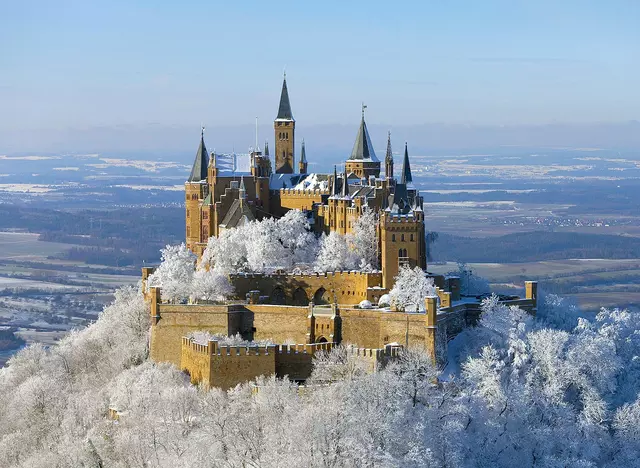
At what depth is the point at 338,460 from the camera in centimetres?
5494

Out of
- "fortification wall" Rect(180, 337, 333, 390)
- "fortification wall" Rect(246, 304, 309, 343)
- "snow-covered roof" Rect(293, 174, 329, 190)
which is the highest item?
"snow-covered roof" Rect(293, 174, 329, 190)

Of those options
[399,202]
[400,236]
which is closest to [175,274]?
[400,236]

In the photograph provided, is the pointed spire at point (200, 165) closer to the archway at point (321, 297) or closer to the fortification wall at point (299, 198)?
the fortification wall at point (299, 198)

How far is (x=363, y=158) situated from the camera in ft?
270

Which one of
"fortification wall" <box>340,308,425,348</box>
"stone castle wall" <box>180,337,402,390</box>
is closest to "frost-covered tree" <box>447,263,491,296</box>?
"fortification wall" <box>340,308,425,348</box>

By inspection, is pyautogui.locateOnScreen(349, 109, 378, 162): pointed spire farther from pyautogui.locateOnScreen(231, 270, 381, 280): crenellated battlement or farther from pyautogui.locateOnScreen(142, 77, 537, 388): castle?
pyautogui.locateOnScreen(231, 270, 381, 280): crenellated battlement

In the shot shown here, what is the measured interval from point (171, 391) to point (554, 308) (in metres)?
23.0

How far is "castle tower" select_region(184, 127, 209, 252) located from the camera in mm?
81938

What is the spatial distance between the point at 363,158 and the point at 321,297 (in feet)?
40.4

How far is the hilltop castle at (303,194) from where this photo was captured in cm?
7219

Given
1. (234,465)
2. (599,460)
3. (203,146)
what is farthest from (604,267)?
(234,465)

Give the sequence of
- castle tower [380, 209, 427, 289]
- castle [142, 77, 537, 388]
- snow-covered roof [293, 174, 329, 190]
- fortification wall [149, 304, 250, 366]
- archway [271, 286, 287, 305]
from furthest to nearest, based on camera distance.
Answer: snow-covered roof [293, 174, 329, 190]
archway [271, 286, 287, 305]
castle tower [380, 209, 427, 289]
fortification wall [149, 304, 250, 366]
castle [142, 77, 537, 388]

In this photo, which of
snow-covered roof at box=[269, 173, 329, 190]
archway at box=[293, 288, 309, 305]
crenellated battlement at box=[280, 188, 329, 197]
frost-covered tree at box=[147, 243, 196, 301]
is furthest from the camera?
snow-covered roof at box=[269, 173, 329, 190]

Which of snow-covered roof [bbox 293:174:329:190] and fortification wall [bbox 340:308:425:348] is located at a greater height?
snow-covered roof [bbox 293:174:329:190]
